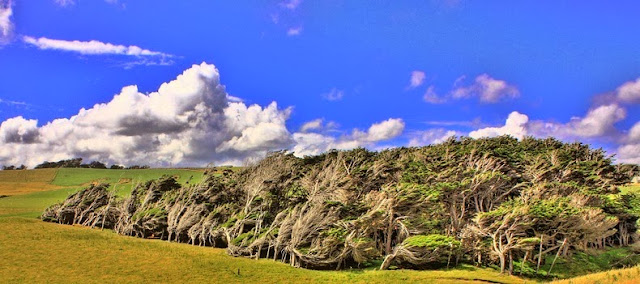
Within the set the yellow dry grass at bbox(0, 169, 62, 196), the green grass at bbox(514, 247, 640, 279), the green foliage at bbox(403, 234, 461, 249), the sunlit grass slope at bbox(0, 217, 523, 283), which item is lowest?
the sunlit grass slope at bbox(0, 217, 523, 283)

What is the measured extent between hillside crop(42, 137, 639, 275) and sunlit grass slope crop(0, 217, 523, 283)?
2.67 m

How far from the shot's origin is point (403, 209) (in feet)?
141

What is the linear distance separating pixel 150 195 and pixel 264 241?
84.0 feet

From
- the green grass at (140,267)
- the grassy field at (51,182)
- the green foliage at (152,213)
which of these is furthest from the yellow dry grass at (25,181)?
the green grass at (140,267)

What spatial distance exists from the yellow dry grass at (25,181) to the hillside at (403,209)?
5587cm

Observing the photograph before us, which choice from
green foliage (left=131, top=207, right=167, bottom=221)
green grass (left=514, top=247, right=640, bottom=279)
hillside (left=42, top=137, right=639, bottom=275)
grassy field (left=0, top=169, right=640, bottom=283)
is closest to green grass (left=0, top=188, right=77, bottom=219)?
hillside (left=42, top=137, right=639, bottom=275)

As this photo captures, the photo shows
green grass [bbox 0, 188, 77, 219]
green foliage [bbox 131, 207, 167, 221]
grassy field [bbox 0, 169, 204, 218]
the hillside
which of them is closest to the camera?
the hillside

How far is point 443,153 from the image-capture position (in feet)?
212

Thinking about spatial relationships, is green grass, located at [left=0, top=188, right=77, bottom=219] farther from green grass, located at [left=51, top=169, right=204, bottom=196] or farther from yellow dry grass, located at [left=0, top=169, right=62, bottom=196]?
green grass, located at [left=51, top=169, right=204, bottom=196]

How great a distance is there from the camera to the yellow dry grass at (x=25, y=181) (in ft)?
346

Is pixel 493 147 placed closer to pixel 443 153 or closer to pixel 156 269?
pixel 443 153

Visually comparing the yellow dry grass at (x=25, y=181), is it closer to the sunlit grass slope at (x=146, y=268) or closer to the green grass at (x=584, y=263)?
the sunlit grass slope at (x=146, y=268)

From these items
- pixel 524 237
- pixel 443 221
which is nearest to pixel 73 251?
pixel 443 221

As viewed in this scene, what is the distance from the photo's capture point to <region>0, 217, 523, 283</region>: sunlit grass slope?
3038cm
